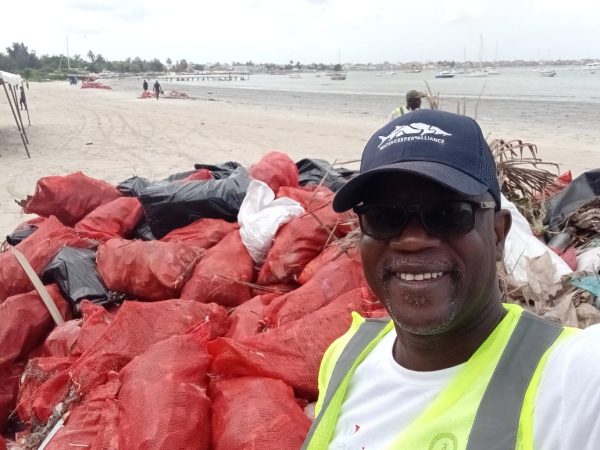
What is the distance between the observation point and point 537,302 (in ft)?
7.39

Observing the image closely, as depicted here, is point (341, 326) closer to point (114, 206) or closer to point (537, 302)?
point (537, 302)

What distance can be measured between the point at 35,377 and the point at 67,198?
2.04 meters

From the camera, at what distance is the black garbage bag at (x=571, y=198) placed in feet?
10.5

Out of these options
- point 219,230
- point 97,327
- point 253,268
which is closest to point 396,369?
point 97,327

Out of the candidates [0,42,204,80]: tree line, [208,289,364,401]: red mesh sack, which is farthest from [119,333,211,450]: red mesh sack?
[0,42,204,80]: tree line

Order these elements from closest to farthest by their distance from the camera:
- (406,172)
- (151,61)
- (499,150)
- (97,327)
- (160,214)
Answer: (406,172)
(97,327)
(499,150)
(160,214)
(151,61)

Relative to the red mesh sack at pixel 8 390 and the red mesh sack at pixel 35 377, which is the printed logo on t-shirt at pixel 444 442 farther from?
the red mesh sack at pixel 8 390

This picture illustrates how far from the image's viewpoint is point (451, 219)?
3.50 feet

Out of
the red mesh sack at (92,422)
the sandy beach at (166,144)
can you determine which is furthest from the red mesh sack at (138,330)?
the sandy beach at (166,144)

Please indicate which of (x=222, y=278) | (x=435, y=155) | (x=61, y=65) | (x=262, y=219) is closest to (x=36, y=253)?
(x=222, y=278)

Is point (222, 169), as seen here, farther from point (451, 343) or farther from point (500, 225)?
point (451, 343)

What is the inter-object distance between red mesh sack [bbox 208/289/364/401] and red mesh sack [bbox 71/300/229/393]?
26 centimetres

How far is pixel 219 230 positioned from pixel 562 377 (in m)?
2.82

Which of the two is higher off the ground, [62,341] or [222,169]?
[222,169]
